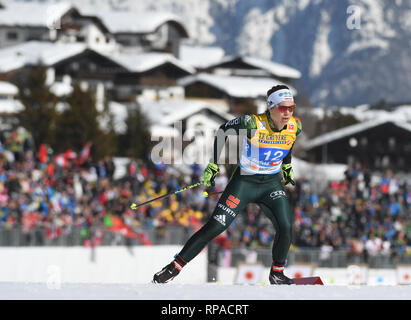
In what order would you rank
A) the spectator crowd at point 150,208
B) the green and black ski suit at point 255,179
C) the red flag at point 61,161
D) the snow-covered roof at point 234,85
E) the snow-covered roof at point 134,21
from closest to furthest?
the green and black ski suit at point 255,179, the spectator crowd at point 150,208, the red flag at point 61,161, the snow-covered roof at point 234,85, the snow-covered roof at point 134,21

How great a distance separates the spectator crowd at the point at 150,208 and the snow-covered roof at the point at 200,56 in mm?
58744

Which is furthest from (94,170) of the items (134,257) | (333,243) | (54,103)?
(54,103)

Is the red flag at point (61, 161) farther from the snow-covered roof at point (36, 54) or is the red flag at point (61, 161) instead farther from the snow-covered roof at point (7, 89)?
the snow-covered roof at point (36, 54)

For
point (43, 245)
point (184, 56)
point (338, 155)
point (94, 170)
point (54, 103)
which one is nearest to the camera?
point (43, 245)

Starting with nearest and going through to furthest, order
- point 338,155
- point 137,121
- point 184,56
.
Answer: point 137,121 → point 338,155 → point 184,56

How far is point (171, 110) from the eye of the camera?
163ft

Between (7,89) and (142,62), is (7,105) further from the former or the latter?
(142,62)

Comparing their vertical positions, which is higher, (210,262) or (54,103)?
(54,103)

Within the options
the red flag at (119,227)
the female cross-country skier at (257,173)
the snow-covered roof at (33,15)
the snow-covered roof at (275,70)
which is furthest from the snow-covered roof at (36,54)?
the female cross-country skier at (257,173)

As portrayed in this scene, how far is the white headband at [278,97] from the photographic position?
7852 mm

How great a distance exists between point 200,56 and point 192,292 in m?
84.9
